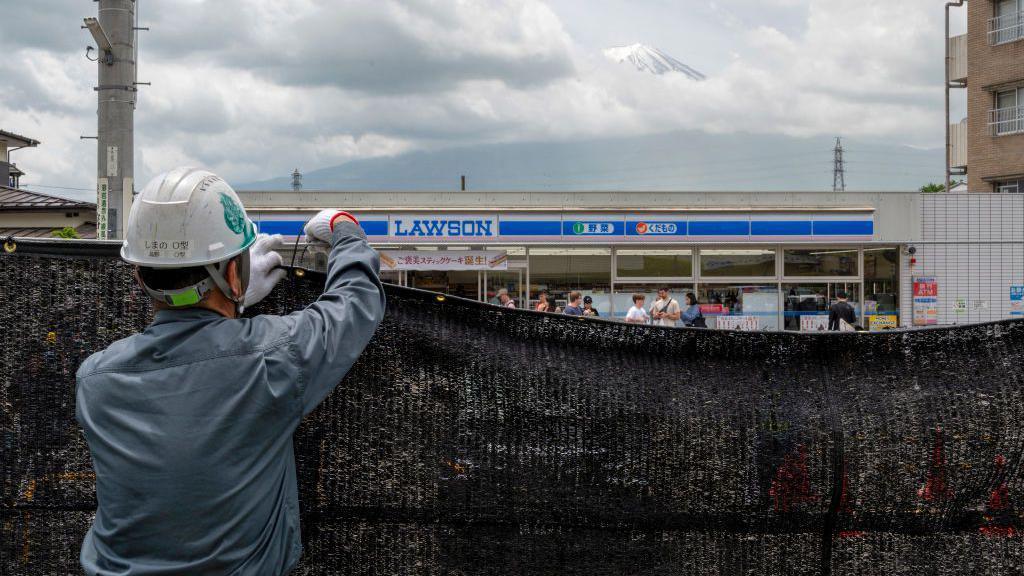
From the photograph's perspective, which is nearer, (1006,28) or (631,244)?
(631,244)

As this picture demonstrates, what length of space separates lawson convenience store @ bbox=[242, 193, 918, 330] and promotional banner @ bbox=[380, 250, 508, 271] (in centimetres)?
3

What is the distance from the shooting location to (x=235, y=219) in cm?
175

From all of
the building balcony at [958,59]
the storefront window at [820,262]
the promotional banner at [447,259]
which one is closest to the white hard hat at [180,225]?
the promotional banner at [447,259]

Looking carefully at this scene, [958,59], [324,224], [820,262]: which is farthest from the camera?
[958,59]

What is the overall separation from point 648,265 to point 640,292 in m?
0.83

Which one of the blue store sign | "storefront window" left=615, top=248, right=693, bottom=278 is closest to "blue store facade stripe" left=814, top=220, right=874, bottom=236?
the blue store sign

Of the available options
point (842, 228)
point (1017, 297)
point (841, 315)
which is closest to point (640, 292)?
point (842, 228)

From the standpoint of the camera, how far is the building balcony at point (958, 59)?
95.6 feet

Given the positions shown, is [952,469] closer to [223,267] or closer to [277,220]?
[223,267]

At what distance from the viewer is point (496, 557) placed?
7.32 feet

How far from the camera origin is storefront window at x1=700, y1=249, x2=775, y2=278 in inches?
840

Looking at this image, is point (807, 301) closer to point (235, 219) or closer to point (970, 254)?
point (970, 254)

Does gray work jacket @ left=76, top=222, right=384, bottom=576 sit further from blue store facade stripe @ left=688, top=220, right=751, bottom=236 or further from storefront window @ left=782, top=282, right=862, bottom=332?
storefront window @ left=782, top=282, right=862, bottom=332

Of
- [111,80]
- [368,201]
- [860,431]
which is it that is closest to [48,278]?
[860,431]
